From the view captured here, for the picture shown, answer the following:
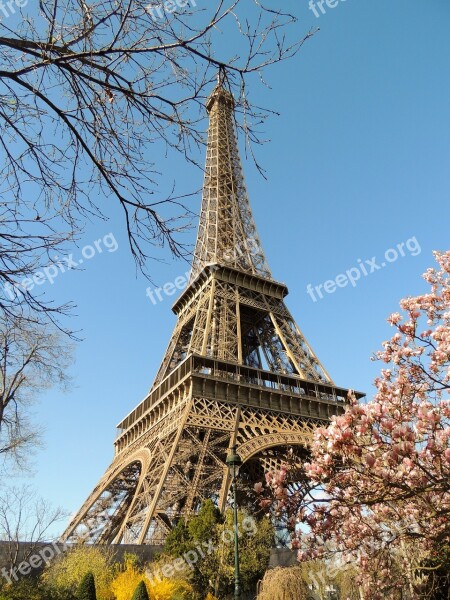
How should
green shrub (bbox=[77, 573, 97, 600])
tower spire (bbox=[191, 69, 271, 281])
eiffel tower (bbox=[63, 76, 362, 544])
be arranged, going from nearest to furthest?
green shrub (bbox=[77, 573, 97, 600]) < eiffel tower (bbox=[63, 76, 362, 544]) < tower spire (bbox=[191, 69, 271, 281])

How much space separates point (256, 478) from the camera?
29266 mm

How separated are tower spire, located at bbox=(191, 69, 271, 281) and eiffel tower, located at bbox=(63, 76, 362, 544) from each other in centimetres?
12

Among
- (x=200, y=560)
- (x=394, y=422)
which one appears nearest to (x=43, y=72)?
(x=394, y=422)

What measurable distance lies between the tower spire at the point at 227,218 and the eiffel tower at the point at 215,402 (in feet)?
0.41

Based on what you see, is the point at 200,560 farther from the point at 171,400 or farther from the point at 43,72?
the point at 43,72

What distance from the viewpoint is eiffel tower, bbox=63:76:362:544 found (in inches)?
889

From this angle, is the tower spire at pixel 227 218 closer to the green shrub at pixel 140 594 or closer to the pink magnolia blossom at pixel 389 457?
the green shrub at pixel 140 594

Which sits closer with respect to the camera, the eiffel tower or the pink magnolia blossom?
the pink magnolia blossom

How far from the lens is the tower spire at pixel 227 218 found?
37.3 m

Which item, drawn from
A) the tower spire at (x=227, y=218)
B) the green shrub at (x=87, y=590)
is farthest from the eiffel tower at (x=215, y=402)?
the green shrub at (x=87, y=590)
